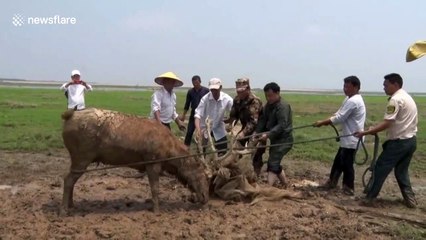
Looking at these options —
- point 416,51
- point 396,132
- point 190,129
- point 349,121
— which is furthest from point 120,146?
point 416,51

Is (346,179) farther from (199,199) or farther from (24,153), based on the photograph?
(24,153)

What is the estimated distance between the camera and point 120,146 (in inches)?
303

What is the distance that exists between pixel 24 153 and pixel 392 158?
9717 mm

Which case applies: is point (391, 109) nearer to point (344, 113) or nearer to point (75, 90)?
point (344, 113)

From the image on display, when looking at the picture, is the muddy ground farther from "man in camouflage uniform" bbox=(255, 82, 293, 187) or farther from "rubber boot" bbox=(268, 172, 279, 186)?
"man in camouflage uniform" bbox=(255, 82, 293, 187)

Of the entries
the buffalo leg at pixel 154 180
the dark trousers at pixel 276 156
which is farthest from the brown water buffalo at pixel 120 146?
the dark trousers at pixel 276 156

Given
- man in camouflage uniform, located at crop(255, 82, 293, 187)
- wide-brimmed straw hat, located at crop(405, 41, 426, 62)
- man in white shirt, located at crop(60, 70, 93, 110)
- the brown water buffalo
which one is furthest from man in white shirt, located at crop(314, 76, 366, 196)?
man in white shirt, located at crop(60, 70, 93, 110)

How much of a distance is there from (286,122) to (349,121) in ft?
3.78

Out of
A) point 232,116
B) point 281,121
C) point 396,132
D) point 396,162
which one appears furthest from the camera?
point 232,116

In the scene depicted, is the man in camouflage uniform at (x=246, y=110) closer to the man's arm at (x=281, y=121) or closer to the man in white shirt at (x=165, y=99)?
the man's arm at (x=281, y=121)

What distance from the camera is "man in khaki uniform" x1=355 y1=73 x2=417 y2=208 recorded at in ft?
27.2

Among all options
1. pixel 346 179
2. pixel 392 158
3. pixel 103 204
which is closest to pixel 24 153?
pixel 103 204

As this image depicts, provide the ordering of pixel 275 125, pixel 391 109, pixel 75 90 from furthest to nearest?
pixel 75 90
pixel 275 125
pixel 391 109

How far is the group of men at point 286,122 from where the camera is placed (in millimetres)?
8422
